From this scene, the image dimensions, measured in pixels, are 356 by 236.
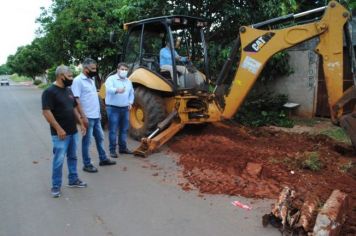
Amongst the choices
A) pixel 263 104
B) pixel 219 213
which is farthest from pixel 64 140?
pixel 263 104

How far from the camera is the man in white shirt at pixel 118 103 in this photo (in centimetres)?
771

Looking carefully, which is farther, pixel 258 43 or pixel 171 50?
pixel 171 50

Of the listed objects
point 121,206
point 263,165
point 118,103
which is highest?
point 118,103

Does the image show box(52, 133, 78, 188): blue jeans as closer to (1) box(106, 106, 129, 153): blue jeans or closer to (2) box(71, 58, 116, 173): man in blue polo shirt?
(2) box(71, 58, 116, 173): man in blue polo shirt

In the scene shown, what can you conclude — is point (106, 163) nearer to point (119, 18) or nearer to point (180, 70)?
point (180, 70)

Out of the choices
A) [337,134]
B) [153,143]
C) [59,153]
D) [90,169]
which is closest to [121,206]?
[59,153]

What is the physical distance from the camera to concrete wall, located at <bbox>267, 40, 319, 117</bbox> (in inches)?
474

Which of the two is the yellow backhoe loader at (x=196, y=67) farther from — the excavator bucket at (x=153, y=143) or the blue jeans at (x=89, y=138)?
the blue jeans at (x=89, y=138)

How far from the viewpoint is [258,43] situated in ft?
24.1

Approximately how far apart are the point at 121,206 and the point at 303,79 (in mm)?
8567

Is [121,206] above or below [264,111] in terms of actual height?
below

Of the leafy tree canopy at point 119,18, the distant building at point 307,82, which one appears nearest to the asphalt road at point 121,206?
the leafy tree canopy at point 119,18

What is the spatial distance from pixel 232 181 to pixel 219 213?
105cm

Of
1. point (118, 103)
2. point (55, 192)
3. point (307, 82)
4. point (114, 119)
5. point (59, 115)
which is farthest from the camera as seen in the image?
point (307, 82)
